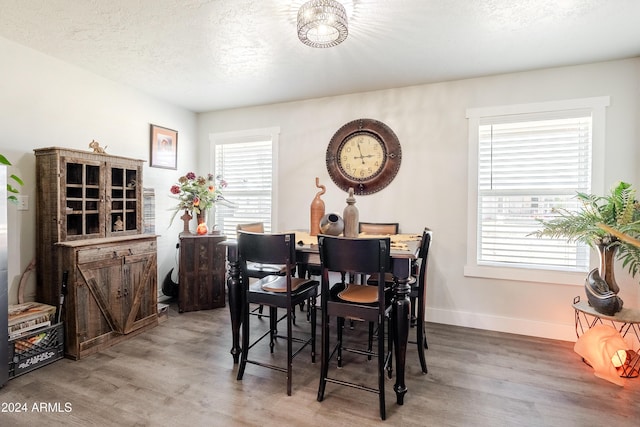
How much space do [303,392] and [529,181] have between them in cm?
282

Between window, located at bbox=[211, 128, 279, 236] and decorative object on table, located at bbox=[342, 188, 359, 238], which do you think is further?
window, located at bbox=[211, 128, 279, 236]

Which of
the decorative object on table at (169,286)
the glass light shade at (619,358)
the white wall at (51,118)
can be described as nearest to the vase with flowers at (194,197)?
the white wall at (51,118)

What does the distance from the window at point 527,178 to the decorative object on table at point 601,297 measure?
446mm

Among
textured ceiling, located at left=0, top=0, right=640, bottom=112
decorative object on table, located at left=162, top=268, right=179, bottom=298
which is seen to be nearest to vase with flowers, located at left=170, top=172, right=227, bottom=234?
decorative object on table, located at left=162, top=268, right=179, bottom=298

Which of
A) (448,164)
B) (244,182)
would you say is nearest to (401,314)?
(448,164)

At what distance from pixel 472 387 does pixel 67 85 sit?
4.24 meters

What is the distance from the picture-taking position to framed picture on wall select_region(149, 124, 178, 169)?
398cm

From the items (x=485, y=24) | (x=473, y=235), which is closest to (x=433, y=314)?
(x=473, y=235)

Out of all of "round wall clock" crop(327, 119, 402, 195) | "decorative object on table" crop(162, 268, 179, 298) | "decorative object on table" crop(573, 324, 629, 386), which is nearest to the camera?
"decorative object on table" crop(573, 324, 629, 386)

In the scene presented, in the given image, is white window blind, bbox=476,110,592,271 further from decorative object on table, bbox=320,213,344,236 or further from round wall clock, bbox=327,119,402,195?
decorative object on table, bbox=320,213,344,236

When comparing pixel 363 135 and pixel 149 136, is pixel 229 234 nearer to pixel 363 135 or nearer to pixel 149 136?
pixel 149 136

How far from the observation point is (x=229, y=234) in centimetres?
454

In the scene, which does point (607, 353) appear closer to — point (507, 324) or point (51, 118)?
point (507, 324)

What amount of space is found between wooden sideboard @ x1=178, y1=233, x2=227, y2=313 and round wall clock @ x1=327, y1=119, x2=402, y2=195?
5.40 feet
